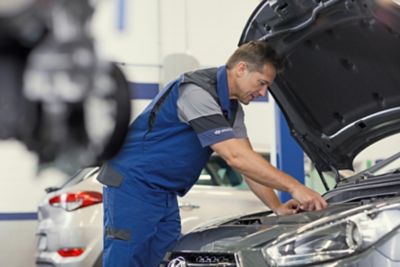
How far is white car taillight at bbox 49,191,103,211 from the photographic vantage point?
4793mm

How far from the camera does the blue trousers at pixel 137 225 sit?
3.13 meters

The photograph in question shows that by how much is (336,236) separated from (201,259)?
0.55m

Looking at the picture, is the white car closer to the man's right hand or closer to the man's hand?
the man's hand

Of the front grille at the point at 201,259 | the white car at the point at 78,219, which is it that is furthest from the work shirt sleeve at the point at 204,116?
the white car at the point at 78,219

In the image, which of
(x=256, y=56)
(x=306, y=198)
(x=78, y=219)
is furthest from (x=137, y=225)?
(x=78, y=219)

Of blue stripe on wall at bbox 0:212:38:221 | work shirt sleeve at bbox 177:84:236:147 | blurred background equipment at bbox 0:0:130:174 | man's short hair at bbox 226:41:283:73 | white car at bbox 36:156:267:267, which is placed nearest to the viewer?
blurred background equipment at bbox 0:0:130:174

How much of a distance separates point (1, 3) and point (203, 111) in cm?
204

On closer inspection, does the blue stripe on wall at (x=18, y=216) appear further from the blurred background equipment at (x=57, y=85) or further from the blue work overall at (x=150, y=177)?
the blurred background equipment at (x=57, y=85)

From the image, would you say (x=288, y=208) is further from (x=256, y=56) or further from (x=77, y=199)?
(x=77, y=199)

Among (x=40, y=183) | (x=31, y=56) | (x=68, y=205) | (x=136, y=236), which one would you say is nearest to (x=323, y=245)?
(x=136, y=236)

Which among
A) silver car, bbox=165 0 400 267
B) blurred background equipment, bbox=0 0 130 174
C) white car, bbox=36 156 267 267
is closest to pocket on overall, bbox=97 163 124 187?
silver car, bbox=165 0 400 267

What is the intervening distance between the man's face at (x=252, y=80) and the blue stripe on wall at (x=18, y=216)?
11.0ft

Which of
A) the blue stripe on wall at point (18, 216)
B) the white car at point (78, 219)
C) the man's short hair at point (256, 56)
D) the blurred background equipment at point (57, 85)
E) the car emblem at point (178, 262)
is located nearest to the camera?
the blurred background equipment at point (57, 85)

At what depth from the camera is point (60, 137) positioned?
1062 mm
